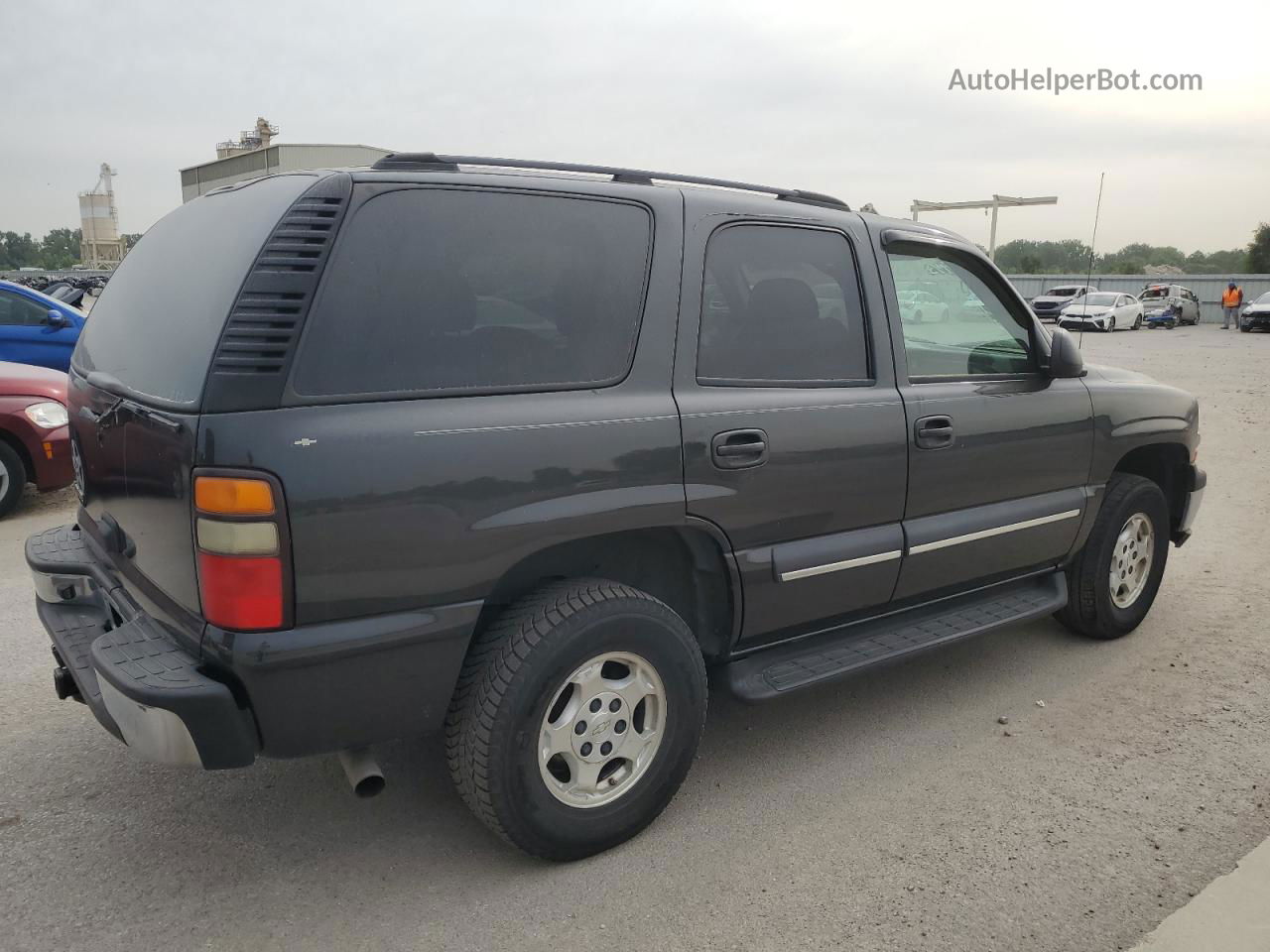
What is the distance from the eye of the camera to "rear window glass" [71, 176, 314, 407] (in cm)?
245

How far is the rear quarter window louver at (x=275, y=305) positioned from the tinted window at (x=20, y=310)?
331 inches

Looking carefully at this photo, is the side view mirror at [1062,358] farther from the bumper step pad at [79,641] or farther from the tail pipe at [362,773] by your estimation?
the bumper step pad at [79,641]

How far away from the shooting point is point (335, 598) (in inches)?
93.5

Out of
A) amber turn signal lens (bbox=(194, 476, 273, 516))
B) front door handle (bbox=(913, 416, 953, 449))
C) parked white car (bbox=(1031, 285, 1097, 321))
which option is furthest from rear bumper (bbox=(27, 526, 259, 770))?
parked white car (bbox=(1031, 285, 1097, 321))

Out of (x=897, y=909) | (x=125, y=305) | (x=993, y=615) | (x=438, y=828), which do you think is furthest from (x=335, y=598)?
(x=993, y=615)

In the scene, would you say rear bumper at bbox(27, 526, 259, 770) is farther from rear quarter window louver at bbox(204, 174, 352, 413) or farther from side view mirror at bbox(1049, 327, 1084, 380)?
side view mirror at bbox(1049, 327, 1084, 380)

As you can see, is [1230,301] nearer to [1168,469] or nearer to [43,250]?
[1168,469]

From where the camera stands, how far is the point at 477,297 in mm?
2621

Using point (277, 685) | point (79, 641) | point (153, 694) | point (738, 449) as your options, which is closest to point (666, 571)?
point (738, 449)

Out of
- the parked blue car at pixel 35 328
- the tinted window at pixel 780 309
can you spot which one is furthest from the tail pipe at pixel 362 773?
the parked blue car at pixel 35 328

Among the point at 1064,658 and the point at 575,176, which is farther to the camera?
the point at 1064,658

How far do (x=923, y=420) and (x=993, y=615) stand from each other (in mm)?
972

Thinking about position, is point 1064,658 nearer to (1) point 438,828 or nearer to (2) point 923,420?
(2) point 923,420

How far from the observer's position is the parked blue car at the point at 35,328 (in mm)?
9164
